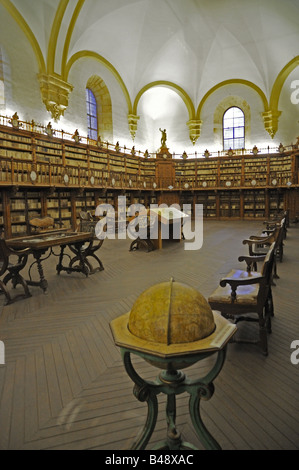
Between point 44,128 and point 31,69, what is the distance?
2672 millimetres

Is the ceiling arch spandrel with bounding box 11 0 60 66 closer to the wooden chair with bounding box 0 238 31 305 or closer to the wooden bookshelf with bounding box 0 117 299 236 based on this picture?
the wooden bookshelf with bounding box 0 117 299 236

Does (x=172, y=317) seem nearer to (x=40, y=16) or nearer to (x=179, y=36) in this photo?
(x=40, y=16)

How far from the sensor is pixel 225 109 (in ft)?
62.6

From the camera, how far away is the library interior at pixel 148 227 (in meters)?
1.64

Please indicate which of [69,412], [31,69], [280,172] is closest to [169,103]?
[280,172]

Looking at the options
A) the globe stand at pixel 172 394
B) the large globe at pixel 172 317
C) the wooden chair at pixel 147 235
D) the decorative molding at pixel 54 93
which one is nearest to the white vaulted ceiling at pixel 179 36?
the decorative molding at pixel 54 93

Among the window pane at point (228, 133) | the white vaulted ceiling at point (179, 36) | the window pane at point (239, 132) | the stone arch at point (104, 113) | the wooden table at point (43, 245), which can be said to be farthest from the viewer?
the window pane at point (228, 133)

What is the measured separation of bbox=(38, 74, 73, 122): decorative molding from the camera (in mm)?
11758

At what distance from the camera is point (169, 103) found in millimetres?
19641

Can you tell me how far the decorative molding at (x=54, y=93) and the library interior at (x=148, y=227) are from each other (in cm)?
6

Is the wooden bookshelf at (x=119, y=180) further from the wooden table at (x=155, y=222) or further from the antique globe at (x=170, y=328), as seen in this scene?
the antique globe at (x=170, y=328)

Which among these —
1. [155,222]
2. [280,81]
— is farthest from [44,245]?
[280,81]

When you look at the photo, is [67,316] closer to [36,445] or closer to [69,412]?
[69,412]

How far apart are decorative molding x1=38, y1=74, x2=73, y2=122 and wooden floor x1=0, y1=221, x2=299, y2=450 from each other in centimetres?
1035
